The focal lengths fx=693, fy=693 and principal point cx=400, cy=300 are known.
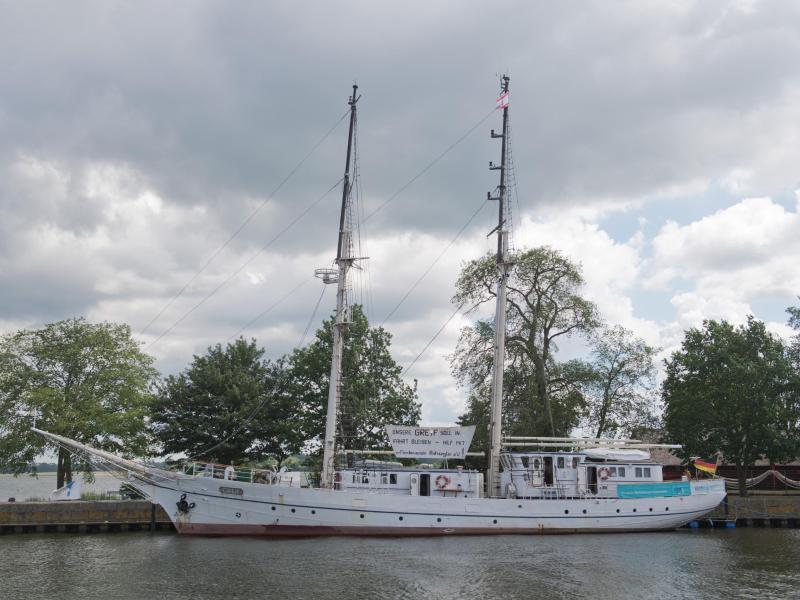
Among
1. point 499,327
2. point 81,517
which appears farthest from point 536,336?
point 81,517

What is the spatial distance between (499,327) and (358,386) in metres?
13.3

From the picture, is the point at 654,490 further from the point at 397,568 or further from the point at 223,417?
the point at 223,417

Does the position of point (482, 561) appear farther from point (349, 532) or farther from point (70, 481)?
point (70, 481)

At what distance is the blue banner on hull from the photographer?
36.9 meters

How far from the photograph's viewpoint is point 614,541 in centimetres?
3300

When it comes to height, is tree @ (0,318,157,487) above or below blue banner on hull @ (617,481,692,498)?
above

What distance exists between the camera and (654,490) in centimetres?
3725

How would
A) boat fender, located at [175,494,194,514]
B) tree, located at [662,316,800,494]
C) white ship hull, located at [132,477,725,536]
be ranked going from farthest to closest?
tree, located at [662,316,800,494] → boat fender, located at [175,494,194,514] → white ship hull, located at [132,477,725,536]

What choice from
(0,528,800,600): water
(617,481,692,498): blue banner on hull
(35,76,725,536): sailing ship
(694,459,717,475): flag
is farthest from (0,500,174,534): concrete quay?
(694,459,717,475): flag

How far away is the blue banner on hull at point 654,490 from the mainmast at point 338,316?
609 inches

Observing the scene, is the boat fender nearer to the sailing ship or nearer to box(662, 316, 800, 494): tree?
the sailing ship

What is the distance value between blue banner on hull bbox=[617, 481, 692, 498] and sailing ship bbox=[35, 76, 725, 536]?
54mm

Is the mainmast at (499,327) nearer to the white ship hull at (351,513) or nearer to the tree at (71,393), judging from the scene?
the white ship hull at (351,513)

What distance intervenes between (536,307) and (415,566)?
990 inches
